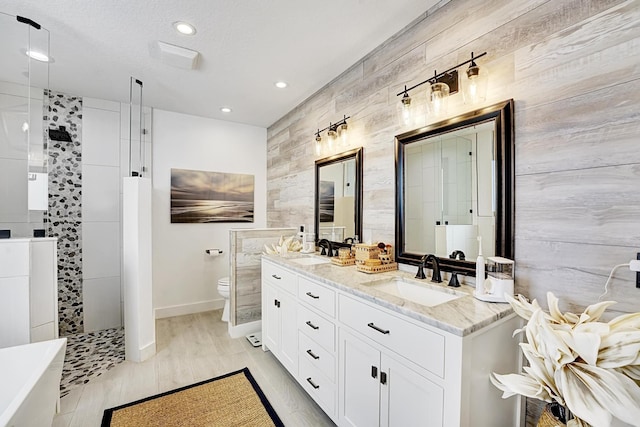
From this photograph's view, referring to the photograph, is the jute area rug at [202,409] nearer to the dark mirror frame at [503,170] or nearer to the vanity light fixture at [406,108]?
the dark mirror frame at [503,170]

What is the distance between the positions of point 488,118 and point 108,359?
3.64m

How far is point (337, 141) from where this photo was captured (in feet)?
8.77

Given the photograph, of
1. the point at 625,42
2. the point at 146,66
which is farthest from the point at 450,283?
the point at 146,66

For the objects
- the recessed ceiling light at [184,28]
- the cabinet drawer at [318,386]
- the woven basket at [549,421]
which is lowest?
the cabinet drawer at [318,386]

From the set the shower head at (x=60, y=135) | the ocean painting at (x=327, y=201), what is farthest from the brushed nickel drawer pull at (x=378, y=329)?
the shower head at (x=60, y=135)

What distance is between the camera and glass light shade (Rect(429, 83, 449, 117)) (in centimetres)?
167

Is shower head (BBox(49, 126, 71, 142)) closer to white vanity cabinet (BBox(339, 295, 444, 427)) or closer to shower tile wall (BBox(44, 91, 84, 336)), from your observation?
shower tile wall (BBox(44, 91, 84, 336))

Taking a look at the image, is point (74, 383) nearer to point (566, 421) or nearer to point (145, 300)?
point (145, 300)

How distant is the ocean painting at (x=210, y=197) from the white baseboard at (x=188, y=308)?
115 centimetres

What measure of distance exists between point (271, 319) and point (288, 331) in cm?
35

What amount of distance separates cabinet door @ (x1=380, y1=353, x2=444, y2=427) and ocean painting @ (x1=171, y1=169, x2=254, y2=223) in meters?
3.19

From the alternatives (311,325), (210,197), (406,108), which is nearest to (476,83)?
(406,108)

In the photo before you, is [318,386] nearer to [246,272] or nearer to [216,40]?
[246,272]

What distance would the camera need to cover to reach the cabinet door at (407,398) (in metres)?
1.10
